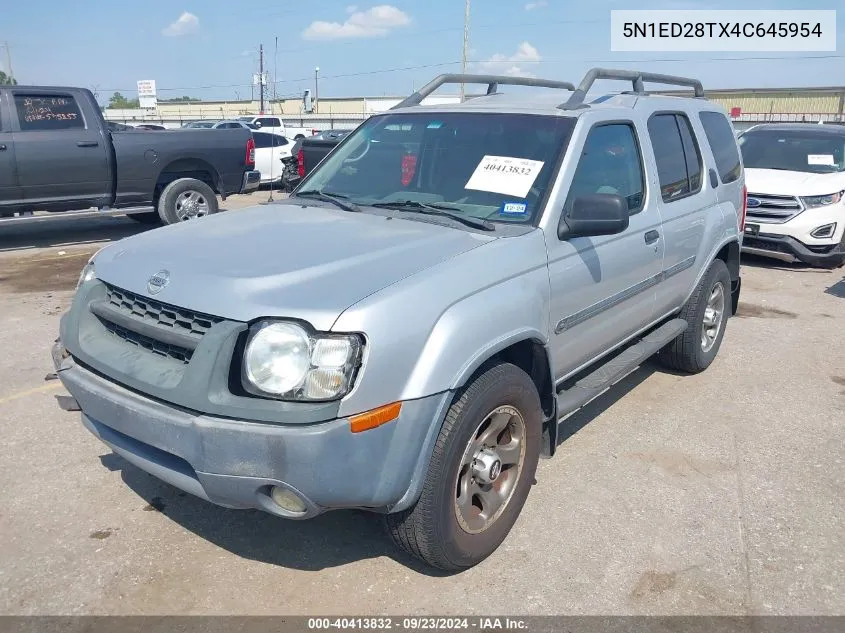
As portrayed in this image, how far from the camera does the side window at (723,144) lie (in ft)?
17.7

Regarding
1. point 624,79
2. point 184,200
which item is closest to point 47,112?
point 184,200

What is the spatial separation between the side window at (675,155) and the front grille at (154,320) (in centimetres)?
304

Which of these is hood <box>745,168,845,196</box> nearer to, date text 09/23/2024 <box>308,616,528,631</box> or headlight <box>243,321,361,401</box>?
date text 09/23/2024 <box>308,616,528,631</box>

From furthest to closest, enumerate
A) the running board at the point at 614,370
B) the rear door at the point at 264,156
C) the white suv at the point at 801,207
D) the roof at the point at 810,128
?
1. the rear door at the point at 264,156
2. the roof at the point at 810,128
3. the white suv at the point at 801,207
4. the running board at the point at 614,370

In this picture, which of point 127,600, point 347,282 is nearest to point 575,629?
point 347,282

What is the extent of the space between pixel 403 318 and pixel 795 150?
969 centimetres

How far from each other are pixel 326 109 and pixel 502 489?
215 feet

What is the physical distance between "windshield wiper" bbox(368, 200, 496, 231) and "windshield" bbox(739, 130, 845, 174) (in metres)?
8.11

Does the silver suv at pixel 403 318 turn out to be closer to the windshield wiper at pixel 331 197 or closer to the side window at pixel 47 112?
the windshield wiper at pixel 331 197

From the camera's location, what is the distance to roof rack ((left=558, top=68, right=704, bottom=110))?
155 inches

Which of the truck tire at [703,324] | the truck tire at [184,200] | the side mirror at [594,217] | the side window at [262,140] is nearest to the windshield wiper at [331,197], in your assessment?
the side mirror at [594,217]

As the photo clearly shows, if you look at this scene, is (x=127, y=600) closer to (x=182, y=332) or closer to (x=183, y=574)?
(x=183, y=574)

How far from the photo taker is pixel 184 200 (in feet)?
35.5

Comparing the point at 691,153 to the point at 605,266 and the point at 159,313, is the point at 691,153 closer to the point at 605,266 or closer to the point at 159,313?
the point at 605,266
